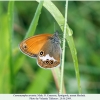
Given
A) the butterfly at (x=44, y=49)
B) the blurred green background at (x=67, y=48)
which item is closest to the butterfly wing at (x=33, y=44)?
the butterfly at (x=44, y=49)

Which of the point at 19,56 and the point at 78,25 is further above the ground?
the point at 78,25

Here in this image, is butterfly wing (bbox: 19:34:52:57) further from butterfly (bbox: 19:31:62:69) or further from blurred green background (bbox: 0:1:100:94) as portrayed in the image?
blurred green background (bbox: 0:1:100:94)

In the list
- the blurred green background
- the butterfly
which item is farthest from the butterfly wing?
the blurred green background

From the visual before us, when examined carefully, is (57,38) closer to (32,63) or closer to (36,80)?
(36,80)

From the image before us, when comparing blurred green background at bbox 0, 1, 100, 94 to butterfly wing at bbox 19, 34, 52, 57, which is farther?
blurred green background at bbox 0, 1, 100, 94

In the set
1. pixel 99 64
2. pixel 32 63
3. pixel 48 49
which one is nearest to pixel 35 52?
pixel 48 49
